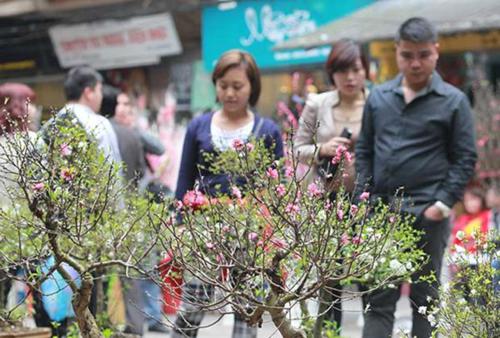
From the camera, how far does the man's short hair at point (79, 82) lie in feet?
24.0

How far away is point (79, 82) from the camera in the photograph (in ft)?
24.0

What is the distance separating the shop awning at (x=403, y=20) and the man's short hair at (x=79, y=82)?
157 inches

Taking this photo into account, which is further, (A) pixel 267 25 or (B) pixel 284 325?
(A) pixel 267 25

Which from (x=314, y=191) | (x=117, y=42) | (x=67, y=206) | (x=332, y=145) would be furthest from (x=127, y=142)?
(x=117, y=42)

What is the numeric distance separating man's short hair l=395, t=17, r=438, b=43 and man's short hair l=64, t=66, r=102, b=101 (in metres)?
2.17

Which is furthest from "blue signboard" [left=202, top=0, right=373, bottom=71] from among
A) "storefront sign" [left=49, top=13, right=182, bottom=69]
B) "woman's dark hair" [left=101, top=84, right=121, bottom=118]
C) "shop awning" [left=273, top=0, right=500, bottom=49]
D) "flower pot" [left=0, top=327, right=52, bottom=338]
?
"flower pot" [left=0, top=327, right=52, bottom=338]

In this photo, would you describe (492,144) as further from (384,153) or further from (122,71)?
(122,71)

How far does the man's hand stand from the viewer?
19.4ft

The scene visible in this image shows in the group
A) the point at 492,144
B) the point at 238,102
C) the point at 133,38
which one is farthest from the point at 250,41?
the point at 238,102

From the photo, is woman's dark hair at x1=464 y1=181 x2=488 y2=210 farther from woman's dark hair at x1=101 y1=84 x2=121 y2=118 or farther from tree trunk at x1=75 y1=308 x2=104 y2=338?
tree trunk at x1=75 y1=308 x2=104 y2=338

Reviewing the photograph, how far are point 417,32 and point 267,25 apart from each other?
9.33 meters

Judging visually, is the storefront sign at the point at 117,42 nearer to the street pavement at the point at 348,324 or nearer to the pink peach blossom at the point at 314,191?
the street pavement at the point at 348,324

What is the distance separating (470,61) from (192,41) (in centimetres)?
510

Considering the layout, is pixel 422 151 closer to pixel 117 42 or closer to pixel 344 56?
pixel 344 56
